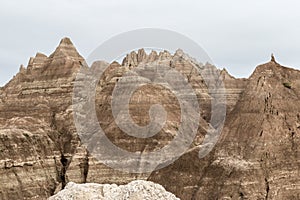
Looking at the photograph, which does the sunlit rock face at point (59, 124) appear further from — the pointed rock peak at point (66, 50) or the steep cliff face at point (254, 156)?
the steep cliff face at point (254, 156)

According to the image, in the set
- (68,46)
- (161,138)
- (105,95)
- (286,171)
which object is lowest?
(286,171)

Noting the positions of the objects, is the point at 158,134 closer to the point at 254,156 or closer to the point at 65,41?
the point at 254,156

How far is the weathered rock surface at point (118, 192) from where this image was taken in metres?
24.6

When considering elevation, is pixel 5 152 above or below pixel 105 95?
below

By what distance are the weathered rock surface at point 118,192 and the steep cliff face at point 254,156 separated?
57.0 feet

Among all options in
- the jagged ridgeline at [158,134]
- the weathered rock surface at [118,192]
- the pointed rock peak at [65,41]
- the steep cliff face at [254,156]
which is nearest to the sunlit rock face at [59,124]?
the pointed rock peak at [65,41]

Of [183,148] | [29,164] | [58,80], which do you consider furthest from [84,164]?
[58,80]

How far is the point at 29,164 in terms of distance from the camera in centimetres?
6400

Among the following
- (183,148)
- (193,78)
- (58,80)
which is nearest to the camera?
(183,148)

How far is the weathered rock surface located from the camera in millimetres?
24641

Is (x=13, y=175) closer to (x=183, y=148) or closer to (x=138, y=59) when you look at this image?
(x=183, y=148)

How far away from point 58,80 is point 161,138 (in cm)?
2074

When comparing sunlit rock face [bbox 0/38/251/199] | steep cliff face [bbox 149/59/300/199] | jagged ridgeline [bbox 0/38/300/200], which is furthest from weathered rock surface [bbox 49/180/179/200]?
sunlit rock face [bbox 0/38/251/199]

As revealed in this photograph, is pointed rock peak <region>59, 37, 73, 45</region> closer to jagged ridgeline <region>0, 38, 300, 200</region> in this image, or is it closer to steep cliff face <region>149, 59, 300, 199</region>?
jagged ridgeline <region>0, 38, 300, 200</region>
